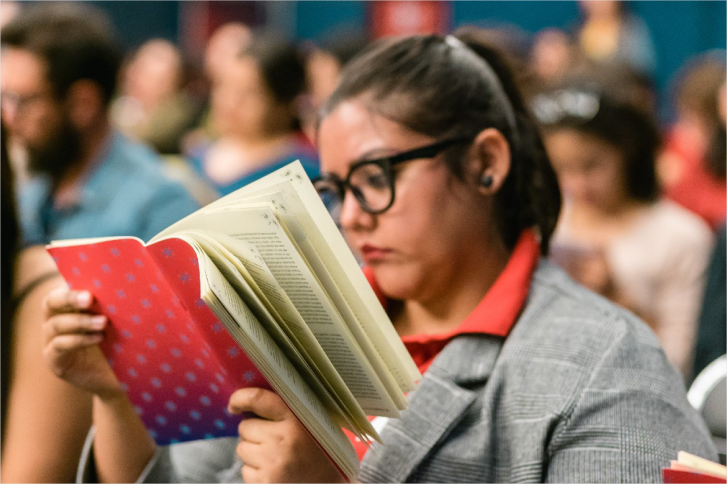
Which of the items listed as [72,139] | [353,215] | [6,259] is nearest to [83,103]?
[72,139]

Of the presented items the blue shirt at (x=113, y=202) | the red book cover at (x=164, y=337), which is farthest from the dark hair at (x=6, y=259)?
the blue shirt at (x=113, y=202)

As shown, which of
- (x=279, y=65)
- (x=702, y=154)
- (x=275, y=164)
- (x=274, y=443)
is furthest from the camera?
(x=702, y=154)

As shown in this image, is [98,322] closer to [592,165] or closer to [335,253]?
[335,253]

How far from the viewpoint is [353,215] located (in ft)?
4.55

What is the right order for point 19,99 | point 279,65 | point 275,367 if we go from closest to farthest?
point 275,367
point 19,99
point 279,65

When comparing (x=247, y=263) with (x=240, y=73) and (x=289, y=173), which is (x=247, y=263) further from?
(x=240, y=73)

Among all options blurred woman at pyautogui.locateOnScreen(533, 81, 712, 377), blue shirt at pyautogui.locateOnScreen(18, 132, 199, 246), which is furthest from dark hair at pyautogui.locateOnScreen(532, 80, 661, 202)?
blue shirt at pyautogui.locateOnScreen(18, 132, 199, 246)

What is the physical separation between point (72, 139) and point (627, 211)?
214 centimetres

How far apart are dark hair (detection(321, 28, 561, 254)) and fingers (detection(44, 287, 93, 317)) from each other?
590 millimetres

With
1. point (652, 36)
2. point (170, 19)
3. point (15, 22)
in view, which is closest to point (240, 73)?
point (15, 22)

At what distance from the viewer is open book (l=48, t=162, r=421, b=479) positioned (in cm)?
94

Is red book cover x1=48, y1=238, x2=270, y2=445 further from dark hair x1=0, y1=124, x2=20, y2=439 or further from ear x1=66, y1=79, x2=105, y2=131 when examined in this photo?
ear x1=66, y1=79, x2=105, y2=131

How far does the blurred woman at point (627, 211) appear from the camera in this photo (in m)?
2.72

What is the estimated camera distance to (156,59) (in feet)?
23.0
